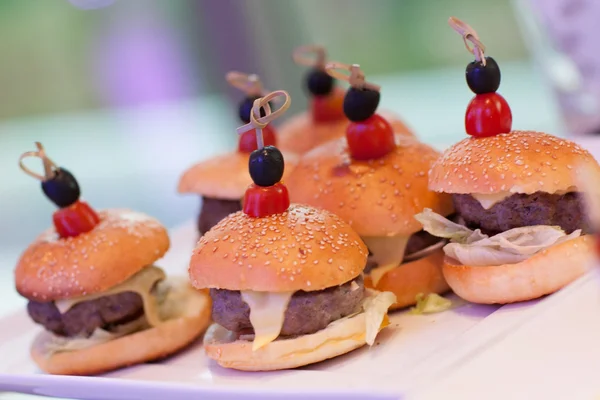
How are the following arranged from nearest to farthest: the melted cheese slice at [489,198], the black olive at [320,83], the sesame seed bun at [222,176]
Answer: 1. the melted cheese slice at [489,198]
2. the sesame seed bun at [222,176]
3. the black olive at [320,83]

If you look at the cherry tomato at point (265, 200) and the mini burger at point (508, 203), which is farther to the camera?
the cherry tomato at point (265, 200)

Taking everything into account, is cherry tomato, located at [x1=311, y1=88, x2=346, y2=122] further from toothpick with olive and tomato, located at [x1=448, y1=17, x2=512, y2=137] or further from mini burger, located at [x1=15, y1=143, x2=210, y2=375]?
toothpick with olive and tomato, located at [x1=448, y1=17, x2=512, y2=137]

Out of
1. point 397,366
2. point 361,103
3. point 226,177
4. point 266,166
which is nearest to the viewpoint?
point 397,366

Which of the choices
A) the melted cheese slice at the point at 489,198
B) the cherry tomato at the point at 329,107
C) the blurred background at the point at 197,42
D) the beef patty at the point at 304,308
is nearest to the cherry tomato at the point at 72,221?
the beef patty at the point at 304,308

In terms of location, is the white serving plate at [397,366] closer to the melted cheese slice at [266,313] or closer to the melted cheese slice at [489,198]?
the melted cheese slice at [266,313]

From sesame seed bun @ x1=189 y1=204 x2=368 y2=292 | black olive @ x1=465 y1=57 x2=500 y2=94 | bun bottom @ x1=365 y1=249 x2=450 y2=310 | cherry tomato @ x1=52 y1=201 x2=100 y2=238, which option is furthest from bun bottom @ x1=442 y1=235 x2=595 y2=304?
cherry tomato @ x1=52 y1=201 x2=100 y2=238

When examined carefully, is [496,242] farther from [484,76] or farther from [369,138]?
[369,138]

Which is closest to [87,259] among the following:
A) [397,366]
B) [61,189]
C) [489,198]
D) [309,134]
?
[61,189]
